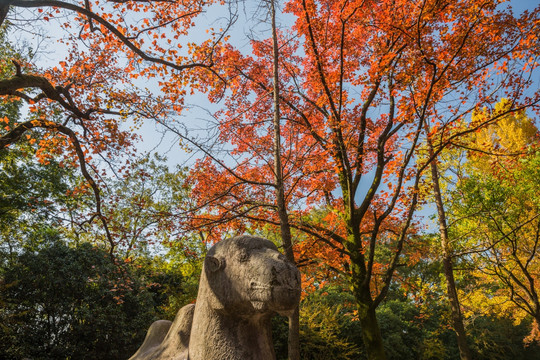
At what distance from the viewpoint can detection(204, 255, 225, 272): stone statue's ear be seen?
2090mm

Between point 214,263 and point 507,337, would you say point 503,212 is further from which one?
point 507,337

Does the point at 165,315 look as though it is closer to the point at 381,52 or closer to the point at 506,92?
the point at 381,52

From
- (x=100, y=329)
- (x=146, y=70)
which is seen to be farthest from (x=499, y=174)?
(x=100, y=329)

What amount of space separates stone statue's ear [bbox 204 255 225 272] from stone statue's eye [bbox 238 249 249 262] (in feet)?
0.49

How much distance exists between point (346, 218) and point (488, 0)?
5327 millimetres

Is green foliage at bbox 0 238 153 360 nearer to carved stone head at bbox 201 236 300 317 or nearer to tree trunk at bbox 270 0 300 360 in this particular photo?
tree trunk at bbox 270 0 300 360

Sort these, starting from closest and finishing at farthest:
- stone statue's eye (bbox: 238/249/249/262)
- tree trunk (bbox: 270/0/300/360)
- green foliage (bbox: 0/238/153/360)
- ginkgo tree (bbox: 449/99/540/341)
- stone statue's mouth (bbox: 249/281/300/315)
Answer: stone statue's mouth (bbox: 249/281/300/315)
stone statue's eye (bbox: 238/249/249/262)
tree trunk (bbox: 270/0/300/360)
green foliage (bbox: 0/238/153/360)
ginkgo tree (bbox: 449/99/540/341)

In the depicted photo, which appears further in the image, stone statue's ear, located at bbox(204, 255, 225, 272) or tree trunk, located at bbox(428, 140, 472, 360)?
tree trunk, located at bbox(428, 140, 472, 360)

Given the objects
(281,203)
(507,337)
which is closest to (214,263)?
(281,203)

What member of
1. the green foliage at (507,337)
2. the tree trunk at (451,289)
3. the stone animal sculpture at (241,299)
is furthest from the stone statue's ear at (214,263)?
the green foliage at (507,337)

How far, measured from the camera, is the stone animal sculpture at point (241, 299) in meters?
1.83

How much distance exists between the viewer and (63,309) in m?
9.06

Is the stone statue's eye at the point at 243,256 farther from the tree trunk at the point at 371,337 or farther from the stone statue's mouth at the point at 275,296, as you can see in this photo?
the tree trunk at the point at 371,337

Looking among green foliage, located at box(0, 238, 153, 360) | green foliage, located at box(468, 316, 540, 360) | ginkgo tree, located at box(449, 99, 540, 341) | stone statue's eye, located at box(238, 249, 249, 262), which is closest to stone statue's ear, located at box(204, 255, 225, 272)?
stone statue's eye, located at box(238, 249, 249, 262)
